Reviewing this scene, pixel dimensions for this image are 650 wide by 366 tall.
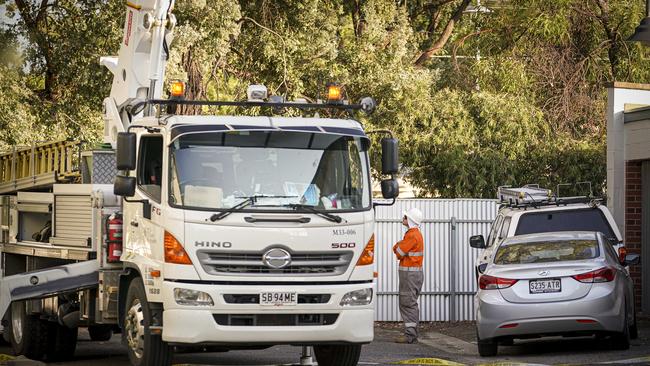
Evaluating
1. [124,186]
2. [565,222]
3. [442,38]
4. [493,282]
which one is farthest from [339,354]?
[442,38]

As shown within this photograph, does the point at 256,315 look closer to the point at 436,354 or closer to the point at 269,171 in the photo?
the point at 269,171

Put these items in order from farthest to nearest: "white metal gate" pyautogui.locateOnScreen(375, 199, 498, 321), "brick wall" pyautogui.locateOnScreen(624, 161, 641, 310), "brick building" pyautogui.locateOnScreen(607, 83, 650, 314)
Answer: "white metal gate" pyautogui.locateOnScreen(375, 199, 498, 321) → "brick wall" pyautogui.locateOnScreen(624, 161, 641, 310) → "brick building" pyautogui.locateOnScreen(607, 83, 650, 314)

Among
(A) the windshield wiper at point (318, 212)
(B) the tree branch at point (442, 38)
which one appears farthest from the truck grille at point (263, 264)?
(B) the tree branch at point (442, 38)

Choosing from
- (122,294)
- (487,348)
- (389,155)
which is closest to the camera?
(389,155)

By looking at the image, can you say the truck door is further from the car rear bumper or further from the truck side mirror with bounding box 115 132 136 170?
the car rear bumper

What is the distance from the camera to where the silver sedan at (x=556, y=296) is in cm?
1485

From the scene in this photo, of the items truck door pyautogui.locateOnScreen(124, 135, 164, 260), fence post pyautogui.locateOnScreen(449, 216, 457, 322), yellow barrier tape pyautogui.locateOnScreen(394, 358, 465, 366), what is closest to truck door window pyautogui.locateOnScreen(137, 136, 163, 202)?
truck door pyautogui.locateOnScreen(124, 135, 164, 260)

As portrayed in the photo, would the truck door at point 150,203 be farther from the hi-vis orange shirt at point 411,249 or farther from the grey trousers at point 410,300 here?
the grey trousers at point 410,300

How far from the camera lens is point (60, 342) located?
15.1 m

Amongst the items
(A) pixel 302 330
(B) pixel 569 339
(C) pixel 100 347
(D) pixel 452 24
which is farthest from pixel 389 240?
(D) pixel 452 24

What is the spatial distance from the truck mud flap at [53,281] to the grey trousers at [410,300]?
605 centimetres

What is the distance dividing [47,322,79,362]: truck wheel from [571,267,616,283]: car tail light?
582cm

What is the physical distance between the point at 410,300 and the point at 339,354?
5.42 metres

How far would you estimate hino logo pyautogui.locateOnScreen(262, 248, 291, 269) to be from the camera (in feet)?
38.3
